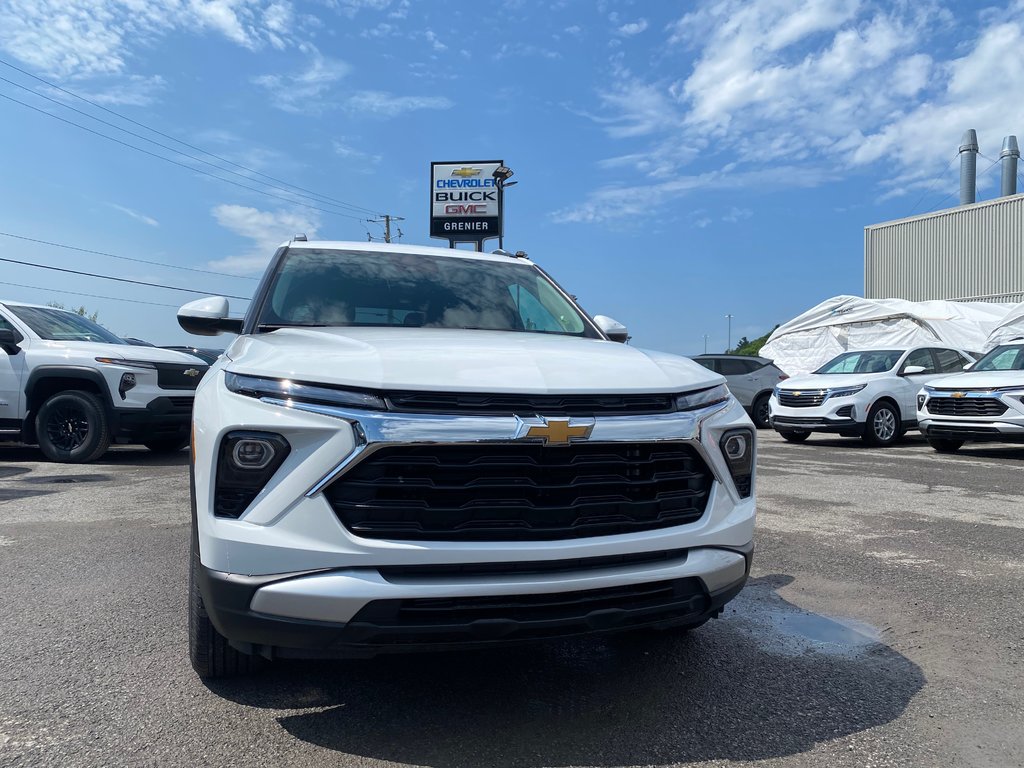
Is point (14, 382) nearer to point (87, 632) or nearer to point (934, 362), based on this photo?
point (87, 632)

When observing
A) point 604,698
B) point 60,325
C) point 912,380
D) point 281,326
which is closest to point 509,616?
point 604,698

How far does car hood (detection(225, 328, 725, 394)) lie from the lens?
7.44 feet

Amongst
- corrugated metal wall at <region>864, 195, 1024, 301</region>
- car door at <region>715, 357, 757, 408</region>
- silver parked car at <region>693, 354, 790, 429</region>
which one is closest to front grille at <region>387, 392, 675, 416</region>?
silver parked car at <region>693, 354, 790, 429</region>

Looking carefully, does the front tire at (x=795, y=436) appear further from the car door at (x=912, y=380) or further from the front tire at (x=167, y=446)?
the front tire at (x=167, y=446)

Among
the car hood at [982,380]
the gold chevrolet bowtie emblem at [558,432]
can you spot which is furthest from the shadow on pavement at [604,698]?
the car hood at [982,380]

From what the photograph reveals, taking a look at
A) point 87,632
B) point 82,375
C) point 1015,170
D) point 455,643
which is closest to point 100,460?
point 82,375

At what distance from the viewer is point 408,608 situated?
2.11m

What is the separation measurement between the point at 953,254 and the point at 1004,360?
2654cm

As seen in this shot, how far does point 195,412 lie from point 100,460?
24.5 ft

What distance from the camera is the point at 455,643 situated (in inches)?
84.8

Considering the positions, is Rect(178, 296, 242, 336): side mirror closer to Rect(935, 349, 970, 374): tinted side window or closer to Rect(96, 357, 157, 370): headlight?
Rect(96, 357, 157, 370): headlight

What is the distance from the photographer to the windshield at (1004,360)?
10.9 m

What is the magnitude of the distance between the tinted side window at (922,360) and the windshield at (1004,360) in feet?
3.82

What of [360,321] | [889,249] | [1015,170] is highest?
[1015,170]
